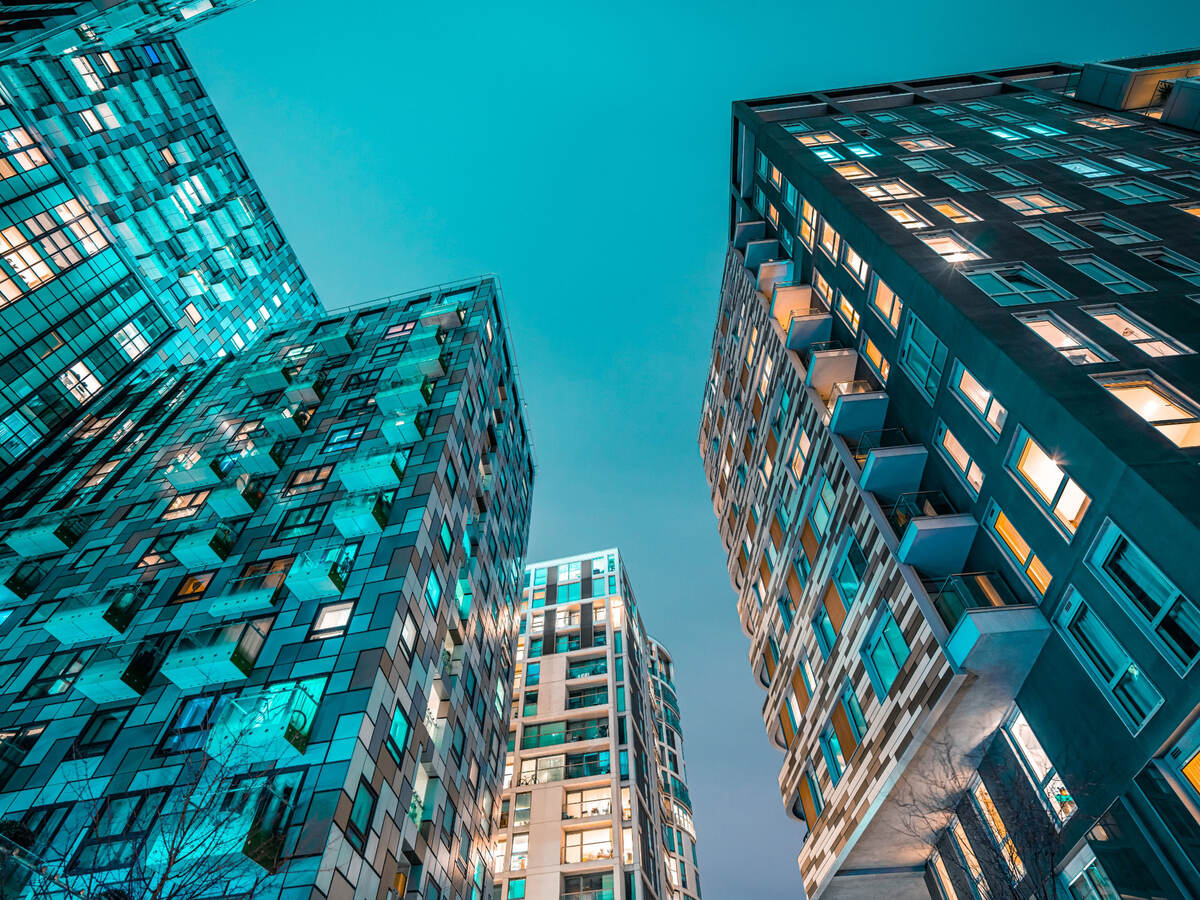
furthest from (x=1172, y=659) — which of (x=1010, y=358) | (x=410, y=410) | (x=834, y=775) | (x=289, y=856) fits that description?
(x=410, y=410)

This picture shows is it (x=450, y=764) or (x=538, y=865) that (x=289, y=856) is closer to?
(x=450, y=764)

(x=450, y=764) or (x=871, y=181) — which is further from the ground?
(x=871, y=181)

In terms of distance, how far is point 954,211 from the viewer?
3278 centimetres

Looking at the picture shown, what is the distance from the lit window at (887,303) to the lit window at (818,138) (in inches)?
720

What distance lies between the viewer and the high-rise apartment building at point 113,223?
53969mm

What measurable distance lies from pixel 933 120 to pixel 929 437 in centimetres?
3191

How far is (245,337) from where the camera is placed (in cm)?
8119

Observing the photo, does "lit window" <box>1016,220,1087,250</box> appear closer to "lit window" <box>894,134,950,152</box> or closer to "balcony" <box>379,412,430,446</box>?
"lit window" <box>894,134,950,152</box>

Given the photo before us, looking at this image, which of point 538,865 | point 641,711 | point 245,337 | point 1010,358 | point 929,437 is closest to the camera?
point 1010,358

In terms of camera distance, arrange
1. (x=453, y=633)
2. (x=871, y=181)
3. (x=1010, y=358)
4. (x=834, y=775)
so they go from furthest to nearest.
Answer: (x=871, y=181) → (x=453, y=633) → (x=834, y=775) → (x=1010, y=358)

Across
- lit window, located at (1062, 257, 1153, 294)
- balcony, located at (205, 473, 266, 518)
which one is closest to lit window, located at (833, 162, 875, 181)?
lit window, located at (1062, 257, 1153, 294)

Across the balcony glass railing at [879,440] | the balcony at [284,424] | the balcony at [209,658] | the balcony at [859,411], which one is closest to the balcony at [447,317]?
the balcony at [284,424]

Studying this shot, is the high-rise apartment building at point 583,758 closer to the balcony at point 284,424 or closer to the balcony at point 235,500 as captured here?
the balcony at point 235,500

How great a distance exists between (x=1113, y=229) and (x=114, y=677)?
147ft
